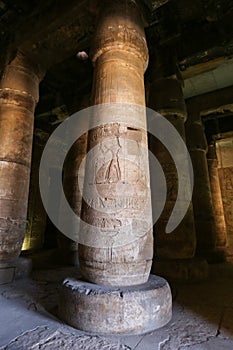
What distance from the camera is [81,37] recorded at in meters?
4.37

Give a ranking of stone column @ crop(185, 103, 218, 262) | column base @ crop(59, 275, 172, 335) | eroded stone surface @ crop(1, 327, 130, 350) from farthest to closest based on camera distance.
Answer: stone column @ crop(185, 103, 218, 262) < column base @ crop(59, 275, 172, 335) < eroded stone surface @ crop(1, 327, 130, 350)

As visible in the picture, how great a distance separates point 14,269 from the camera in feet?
12.5

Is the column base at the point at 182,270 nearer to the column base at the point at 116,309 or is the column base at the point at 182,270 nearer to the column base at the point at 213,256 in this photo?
the column base at the point at 116,309

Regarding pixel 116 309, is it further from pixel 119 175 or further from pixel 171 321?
pixel 119 175

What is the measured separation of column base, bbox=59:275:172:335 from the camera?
1967 mm

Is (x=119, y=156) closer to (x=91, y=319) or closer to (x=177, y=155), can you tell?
(x=91, y=319)

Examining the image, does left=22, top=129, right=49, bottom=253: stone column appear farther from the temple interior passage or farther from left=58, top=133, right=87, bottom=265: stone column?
left=58, top=133, right=87, bottom=265: stone column

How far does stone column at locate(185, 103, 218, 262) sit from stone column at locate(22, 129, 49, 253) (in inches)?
240

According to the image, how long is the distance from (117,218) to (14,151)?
2778mm

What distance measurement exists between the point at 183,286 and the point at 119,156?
2621mm

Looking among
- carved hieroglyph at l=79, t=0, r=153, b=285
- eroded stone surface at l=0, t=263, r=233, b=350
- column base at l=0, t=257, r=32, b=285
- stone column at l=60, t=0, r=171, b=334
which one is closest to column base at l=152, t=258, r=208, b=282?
eroded stone surface at l=0, t=263, r=233, b=350

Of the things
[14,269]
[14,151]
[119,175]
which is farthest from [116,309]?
[14,151]

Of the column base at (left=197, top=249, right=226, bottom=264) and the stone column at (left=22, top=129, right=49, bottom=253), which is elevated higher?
the stone column at (left=22, top=129, right=49, bottom=253)

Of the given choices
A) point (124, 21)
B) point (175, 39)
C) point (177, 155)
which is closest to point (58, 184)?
point (177, 155)
